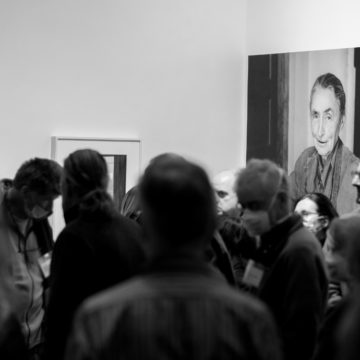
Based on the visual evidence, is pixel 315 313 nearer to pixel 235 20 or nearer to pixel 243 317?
pixel 243 317

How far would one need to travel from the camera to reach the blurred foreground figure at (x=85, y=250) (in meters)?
2.71

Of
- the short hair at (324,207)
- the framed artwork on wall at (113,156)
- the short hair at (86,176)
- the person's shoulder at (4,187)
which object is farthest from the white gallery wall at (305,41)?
the short hair at (86,176)

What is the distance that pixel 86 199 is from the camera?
9.50 feet

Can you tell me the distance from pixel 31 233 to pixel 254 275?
1489mm

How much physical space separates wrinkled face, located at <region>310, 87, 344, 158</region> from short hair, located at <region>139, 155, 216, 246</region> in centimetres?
550

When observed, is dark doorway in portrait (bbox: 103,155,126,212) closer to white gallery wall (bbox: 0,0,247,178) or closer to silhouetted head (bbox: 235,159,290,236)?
white gallery wall (bbox: 0,0,247,178)

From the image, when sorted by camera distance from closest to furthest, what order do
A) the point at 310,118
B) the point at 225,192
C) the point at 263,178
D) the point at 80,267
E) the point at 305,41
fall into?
the point at 80,267
the point at 263,178
the point at 225,192
the point at 310,118
the point at 305,41

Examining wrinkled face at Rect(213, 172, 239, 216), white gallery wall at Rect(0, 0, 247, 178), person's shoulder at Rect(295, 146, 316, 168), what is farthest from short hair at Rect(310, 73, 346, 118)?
wrinkled face at Rect(213, 172, 239, 216)

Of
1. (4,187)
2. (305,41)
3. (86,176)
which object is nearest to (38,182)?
(4,187)

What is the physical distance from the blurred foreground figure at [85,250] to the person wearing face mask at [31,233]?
60 cm

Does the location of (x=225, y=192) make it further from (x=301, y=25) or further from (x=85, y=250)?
(x=301, y=25)

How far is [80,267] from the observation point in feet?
8.90

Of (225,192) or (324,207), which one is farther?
(225,192)

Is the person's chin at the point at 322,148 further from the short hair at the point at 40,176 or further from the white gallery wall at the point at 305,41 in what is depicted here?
the short hair at the point at 40,176
